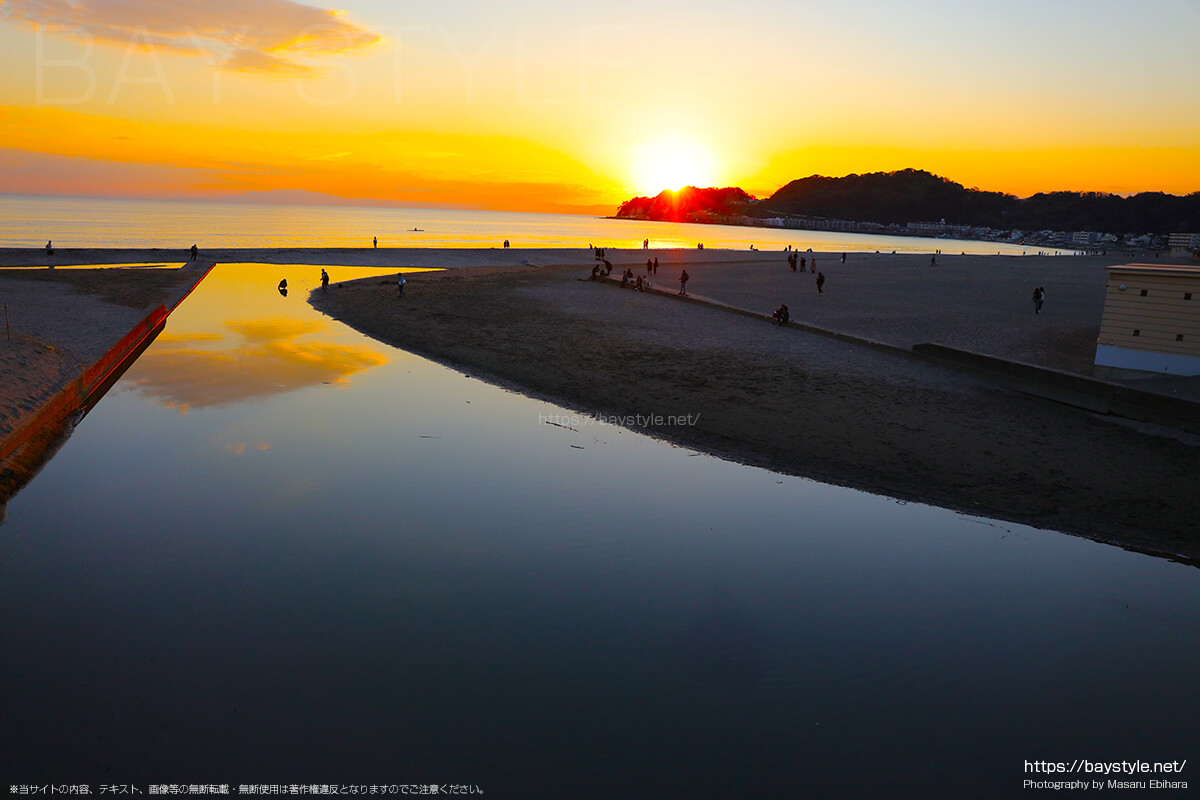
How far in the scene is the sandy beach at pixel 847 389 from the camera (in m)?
13.8

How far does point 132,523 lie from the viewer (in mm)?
11797

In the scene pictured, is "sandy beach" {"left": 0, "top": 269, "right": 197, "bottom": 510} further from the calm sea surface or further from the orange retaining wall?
the calm sea surface

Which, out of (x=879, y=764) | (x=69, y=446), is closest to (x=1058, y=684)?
(x=879, y=764)

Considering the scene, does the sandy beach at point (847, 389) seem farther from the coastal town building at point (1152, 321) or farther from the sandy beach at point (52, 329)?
the sandy beach at point (52, 329)

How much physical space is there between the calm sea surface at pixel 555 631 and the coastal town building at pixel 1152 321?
11.8 meters

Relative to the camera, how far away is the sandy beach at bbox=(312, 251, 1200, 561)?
1376 centimetres

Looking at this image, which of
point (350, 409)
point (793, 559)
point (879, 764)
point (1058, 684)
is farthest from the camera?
point (350, 409)

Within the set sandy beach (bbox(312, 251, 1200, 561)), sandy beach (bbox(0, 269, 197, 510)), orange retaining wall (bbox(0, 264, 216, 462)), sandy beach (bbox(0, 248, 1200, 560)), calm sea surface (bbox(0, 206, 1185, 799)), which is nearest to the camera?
calm sea surface (bbox(0, 206, 1185, 799))

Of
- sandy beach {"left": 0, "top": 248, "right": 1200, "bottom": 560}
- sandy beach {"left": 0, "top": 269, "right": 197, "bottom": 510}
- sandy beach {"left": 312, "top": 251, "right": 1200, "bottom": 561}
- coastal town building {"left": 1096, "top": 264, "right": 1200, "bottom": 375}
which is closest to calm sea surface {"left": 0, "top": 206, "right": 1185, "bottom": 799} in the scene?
sandy beach {"left": 0, "top": 269, "right": 197, "bottom": 510}

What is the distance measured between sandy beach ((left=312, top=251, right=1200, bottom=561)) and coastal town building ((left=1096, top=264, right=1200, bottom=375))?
3.32 feet

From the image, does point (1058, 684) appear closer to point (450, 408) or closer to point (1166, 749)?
point (1166, 749)

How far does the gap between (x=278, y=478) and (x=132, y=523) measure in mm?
2612

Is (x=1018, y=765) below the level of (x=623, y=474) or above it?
below

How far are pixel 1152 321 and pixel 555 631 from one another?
20196mm
